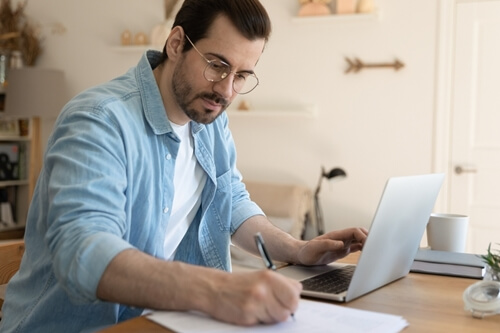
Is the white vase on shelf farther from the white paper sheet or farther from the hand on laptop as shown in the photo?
the white paper sheet

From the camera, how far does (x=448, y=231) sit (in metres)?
1.71

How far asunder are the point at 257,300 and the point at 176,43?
30.7 inches

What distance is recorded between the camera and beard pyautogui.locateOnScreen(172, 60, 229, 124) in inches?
60.1

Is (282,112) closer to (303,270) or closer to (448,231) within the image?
(448,231)

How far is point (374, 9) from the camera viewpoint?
13.8ft

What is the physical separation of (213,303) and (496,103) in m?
3.44

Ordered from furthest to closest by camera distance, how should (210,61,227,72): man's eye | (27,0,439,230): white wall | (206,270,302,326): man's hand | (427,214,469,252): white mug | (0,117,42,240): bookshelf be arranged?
1. (0,117,42,240): bookshelf
2. (27,0,439,230): white wall
3. (427,214,469,252): white mug
4. (210,61,227,72): man's eye
5. (206,270,302,326): man's hand

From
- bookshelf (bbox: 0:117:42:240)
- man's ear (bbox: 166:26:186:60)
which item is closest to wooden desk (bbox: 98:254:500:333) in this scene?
man's ear (bbox: 166:26:186:60)

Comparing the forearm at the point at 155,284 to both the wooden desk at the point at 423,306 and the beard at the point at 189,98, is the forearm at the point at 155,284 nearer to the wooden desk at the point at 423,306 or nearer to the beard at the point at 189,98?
the wooden desk at the point at 423,306

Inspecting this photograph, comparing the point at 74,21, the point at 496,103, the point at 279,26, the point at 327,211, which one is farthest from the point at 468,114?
the point at 74,21

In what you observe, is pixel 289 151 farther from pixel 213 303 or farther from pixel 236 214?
pixel 213 303

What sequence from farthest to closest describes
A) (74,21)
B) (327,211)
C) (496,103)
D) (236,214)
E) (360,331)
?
(74,21) < (327,211) < (496,103) < (236,214) < (360,331)

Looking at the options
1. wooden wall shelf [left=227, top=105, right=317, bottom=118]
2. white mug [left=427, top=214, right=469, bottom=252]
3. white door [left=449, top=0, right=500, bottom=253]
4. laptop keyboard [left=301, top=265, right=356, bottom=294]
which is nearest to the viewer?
laptop keyboard [left=301, top=265, right=356, bottom=294]

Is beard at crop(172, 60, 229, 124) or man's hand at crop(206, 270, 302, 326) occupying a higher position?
beard at crop(172, 60, 229, 124)
